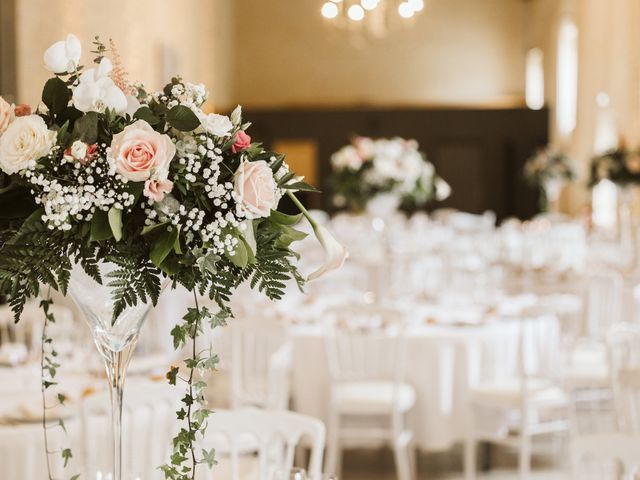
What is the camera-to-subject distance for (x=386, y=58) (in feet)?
70.5

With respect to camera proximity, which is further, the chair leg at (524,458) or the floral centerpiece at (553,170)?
the floral centerpiece at (553,170)

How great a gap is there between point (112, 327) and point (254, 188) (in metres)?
0.43

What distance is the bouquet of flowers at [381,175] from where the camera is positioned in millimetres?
6867

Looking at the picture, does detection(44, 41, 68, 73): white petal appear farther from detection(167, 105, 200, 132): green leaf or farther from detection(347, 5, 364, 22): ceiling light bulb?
detection(347, 5, 364, 22): ceiling light bulb

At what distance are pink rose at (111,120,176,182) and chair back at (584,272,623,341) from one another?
18.5 ft

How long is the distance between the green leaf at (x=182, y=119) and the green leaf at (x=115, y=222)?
0.20 meters

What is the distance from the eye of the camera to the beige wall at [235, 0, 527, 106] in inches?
835

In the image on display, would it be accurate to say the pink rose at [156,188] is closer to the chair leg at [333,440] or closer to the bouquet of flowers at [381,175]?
the chair leg at [333,440]

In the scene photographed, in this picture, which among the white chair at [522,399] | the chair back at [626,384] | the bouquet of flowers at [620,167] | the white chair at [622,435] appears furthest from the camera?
the bouquet of flowers at [620,167]

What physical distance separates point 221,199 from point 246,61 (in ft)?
66.5

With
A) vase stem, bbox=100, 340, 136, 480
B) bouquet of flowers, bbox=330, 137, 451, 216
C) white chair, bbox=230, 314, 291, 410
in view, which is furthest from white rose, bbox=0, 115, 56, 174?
bouquet of flowers, bbox=330, 137, 451, 216

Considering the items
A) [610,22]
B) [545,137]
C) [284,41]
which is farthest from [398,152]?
[284,41]

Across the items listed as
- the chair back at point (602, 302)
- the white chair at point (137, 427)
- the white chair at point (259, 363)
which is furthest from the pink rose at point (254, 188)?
the chair back at point (602, 302)

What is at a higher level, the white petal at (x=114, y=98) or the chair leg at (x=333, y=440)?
the white petal at (x=114, y=98)
